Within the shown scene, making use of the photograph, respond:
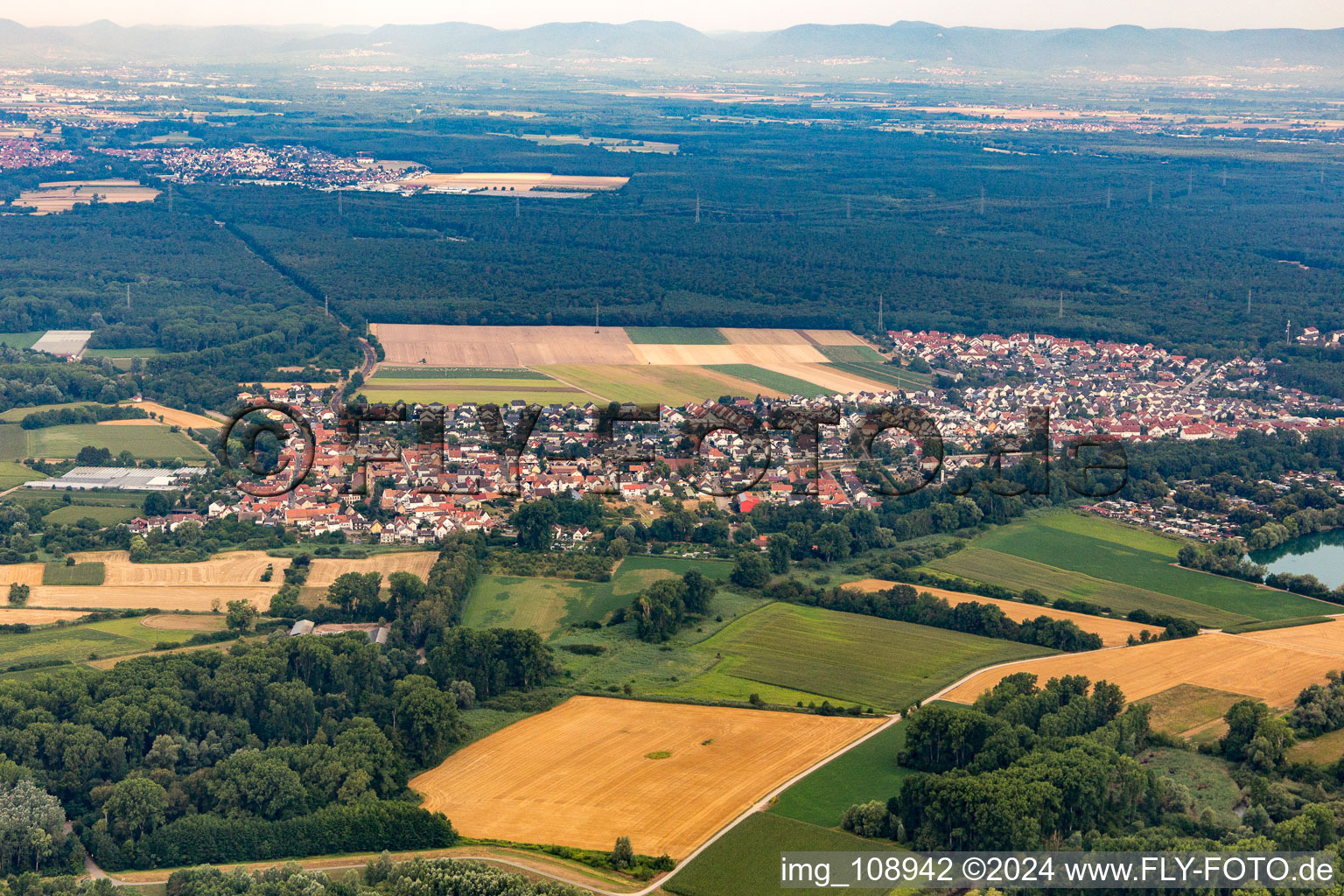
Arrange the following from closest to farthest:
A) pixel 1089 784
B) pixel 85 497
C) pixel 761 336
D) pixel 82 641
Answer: pixel 1089 784
pixel 82 641
pixel 85 497
pixel 761 336

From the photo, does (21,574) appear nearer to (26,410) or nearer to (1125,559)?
(26,410)

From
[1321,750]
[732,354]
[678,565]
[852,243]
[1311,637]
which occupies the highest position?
[852,243]

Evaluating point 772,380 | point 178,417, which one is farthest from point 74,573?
point 772,380

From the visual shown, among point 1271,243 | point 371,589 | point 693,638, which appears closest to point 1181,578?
point 693,638

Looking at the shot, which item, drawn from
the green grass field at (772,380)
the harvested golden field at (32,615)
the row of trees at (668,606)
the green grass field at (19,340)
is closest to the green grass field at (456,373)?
the green grass field at (772,380)

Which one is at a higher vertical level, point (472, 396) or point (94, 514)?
point (472, 396)

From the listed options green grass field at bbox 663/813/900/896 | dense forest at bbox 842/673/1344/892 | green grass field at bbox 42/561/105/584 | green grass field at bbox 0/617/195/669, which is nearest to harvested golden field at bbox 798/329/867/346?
green grass field at bbox 42/561/105/584
